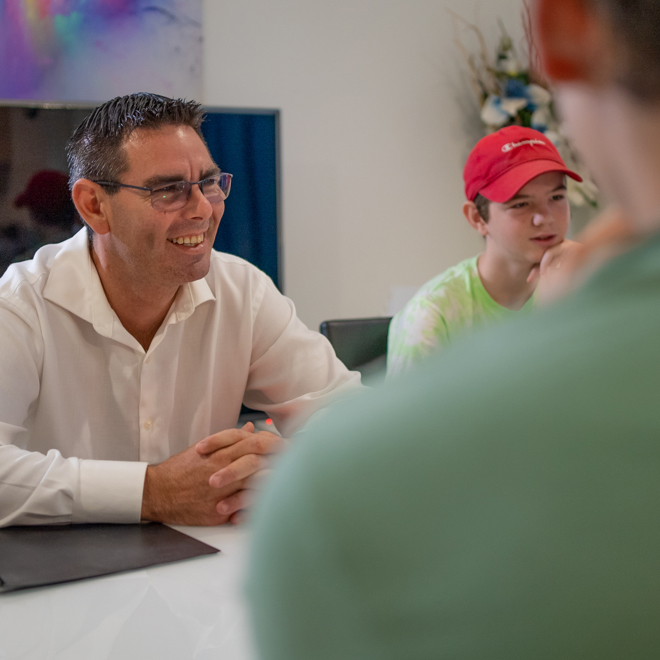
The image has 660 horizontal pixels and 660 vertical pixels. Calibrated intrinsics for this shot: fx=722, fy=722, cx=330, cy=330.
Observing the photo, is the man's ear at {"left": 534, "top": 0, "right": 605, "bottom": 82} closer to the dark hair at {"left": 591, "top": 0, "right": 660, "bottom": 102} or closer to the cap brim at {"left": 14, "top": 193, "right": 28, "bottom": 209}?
the dark hair at {"left": 591, "top": 0, "right": 660, "bottom": 102}

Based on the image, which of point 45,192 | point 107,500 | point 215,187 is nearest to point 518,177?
point 215,187

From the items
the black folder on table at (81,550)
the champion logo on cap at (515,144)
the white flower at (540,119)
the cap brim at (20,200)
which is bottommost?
the black folder on table at (81,550)

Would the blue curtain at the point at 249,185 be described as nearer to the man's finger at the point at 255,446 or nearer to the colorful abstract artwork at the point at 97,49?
the colorful abstract artwork at the point at 97,49

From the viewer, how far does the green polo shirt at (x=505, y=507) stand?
0.70 ft

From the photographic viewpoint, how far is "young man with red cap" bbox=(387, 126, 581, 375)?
6.66 ft

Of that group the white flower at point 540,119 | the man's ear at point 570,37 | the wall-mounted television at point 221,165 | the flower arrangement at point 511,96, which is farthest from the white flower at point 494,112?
the man's ear at point 570,37

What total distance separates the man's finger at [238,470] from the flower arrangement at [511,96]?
8.55ft

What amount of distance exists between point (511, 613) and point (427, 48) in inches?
141

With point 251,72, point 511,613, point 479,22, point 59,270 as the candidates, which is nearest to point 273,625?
point 511,613

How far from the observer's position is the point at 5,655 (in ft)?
2.36

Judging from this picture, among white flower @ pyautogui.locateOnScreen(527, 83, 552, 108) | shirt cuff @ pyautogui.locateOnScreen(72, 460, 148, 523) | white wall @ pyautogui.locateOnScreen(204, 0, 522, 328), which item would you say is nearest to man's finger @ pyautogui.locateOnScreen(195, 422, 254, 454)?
shirt cuff @ pyautogui.locateOnScreen(72, 460, 148, 523)

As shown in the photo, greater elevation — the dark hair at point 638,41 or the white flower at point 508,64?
the white flower at point 508,64

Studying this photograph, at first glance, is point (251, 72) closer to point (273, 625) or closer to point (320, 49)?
point (320, 49)

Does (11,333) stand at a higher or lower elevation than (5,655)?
higher
